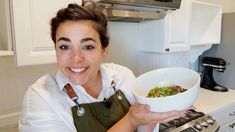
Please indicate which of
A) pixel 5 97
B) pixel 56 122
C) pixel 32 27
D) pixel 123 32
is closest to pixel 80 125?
pixel 56 122

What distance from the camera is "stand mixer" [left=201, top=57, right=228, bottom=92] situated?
2229 millimetres

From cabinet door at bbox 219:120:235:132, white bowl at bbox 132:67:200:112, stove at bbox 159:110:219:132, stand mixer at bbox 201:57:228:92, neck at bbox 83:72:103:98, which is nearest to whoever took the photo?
white bowl at bbox 132:67:200:112

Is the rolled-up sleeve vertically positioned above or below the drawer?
above

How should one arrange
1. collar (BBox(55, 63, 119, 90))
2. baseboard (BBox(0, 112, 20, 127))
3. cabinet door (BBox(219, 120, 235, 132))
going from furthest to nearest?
cabinet door (BBox(219, 120, 235, 132))
baseboard (BBox(0, 112, 20, 127))
collar (BBox(55, 63, 119, 90))

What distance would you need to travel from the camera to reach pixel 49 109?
30.5 inches

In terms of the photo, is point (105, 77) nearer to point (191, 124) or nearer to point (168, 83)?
point (168, 83)

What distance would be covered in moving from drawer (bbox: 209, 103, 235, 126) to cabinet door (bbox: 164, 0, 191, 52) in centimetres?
56

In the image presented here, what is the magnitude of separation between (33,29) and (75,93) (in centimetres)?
39

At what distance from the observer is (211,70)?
2361mm

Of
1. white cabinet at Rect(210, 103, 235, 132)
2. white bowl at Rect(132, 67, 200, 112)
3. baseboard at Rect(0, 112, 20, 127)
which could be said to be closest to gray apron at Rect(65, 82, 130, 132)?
white bowl at Rect(132, 67, 200, 112)

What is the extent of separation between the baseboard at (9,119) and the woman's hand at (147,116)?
2.74ft

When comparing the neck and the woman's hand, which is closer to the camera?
the woman's hand

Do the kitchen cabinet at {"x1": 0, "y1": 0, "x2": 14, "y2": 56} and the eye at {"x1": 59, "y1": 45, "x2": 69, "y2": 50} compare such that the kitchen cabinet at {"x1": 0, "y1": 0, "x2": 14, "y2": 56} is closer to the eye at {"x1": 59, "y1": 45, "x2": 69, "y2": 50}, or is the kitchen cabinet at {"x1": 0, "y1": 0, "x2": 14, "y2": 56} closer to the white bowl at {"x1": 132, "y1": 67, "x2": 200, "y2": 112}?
the eye at {"x1": 59, "y1": 45, "x2": 69, "y2": 50}

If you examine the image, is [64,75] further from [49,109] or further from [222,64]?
[222,64]
